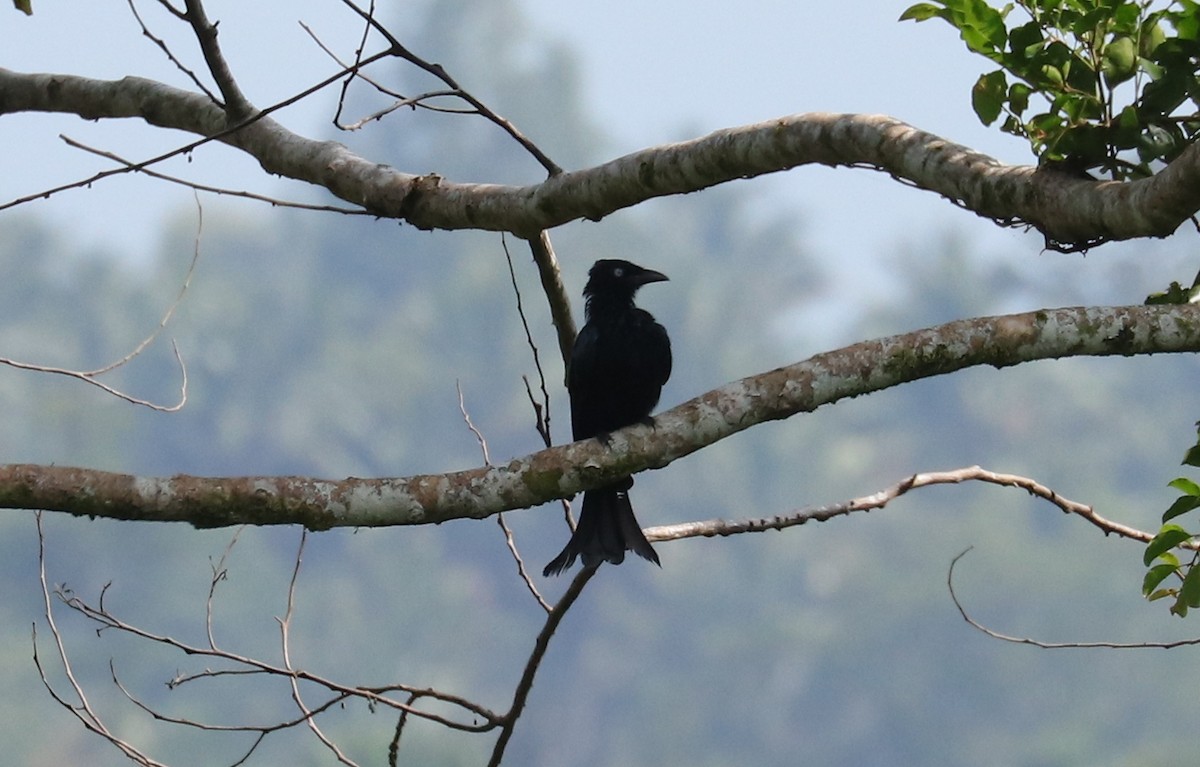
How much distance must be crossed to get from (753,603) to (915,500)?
7714 millimetres

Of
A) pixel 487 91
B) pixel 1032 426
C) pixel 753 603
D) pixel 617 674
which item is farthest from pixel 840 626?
pixel 487 91

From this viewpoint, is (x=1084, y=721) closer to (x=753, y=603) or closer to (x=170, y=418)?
(x=753, y=603)

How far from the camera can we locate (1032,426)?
55.2 meters

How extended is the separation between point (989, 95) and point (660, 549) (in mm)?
51934

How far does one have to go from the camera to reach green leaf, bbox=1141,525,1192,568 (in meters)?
3.26

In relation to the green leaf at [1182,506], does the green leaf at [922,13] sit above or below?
above

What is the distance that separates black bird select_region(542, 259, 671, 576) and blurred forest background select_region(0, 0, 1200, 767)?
3459 cm

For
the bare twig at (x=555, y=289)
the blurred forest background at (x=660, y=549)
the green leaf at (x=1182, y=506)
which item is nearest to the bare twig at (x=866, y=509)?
the green leaf at (x=1182, y=506)

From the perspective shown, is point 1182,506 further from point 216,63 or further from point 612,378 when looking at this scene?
point 216,63

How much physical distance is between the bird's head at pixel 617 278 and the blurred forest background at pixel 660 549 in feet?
113

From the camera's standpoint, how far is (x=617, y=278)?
16.9 feet

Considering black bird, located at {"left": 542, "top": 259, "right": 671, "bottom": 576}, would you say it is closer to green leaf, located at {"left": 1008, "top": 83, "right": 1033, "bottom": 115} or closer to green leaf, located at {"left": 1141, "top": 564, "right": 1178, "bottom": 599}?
green leaf, located at {"left": 1141, "top": 564, "right": 1178, "bottom": 599}

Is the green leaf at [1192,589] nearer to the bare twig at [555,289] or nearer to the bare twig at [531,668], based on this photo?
the bare twig at [531,668]

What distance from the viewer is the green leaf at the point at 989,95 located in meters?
3.44
